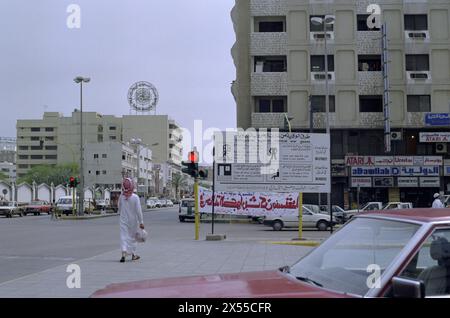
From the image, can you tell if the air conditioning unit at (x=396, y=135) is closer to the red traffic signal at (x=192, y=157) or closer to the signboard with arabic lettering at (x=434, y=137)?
the signboard with arabic lettering at (x=434, y=137)

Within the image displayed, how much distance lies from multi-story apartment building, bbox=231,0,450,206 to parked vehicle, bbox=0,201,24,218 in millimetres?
23472

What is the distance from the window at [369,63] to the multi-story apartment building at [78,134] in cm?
8787

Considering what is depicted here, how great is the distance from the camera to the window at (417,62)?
42.9 metres

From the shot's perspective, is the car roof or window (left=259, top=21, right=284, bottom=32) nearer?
the car roof

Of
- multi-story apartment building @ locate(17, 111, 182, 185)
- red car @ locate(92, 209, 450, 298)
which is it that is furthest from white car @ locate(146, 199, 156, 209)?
red car @ locate(92, 209, 450, 298)

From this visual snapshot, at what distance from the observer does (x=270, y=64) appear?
4409cm

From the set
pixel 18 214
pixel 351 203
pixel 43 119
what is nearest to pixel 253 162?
pixel 351 203

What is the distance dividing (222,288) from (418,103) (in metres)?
42.0

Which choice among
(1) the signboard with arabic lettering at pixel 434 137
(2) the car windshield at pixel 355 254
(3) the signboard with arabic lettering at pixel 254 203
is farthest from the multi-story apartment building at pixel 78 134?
(2) the car windshield at pixel 355 254

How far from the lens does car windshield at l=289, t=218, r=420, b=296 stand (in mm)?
3779

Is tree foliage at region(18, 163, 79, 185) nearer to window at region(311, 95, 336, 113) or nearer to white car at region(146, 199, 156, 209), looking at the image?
white car at region(146, 199, 156, 209)

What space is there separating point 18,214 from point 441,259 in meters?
52.5

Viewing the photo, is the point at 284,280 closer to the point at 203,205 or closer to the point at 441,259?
the point at 441,259

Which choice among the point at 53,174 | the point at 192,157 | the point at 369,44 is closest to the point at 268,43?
the point at 369,44
